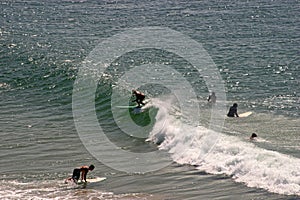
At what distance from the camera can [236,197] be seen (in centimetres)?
2522

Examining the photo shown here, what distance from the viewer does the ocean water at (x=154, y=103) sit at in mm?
27844

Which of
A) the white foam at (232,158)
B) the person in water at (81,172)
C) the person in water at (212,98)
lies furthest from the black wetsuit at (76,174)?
the person in water at (212,98)

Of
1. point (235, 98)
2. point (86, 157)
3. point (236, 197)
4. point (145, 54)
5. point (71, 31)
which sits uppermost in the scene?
point (71, 31)

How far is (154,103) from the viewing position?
41781 mm

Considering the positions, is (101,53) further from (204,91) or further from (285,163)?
(285,163)

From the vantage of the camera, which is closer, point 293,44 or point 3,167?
point 3,167

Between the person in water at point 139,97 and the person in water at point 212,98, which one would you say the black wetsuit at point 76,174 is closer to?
the person in water at point 139,97

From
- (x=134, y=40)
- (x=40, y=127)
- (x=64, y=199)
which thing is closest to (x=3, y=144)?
(x=40, y=127)

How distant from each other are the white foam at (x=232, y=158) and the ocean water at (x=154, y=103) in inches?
2.4

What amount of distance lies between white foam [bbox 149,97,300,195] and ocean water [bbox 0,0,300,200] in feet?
0.20

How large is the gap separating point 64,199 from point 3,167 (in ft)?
18.9

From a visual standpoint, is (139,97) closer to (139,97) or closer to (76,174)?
(139,97)

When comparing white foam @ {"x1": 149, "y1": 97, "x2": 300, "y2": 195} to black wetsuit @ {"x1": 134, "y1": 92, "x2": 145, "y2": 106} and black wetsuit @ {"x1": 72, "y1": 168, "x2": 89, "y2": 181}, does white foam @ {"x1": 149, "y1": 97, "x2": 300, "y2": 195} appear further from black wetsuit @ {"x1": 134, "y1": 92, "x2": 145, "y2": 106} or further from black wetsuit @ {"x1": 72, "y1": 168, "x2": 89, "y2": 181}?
black wetsuit @ {"x1": 72, "y1": 168, "x2": 89, "y2": 181}

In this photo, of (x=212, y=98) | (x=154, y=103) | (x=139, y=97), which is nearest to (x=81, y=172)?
(x=139, y=97)
